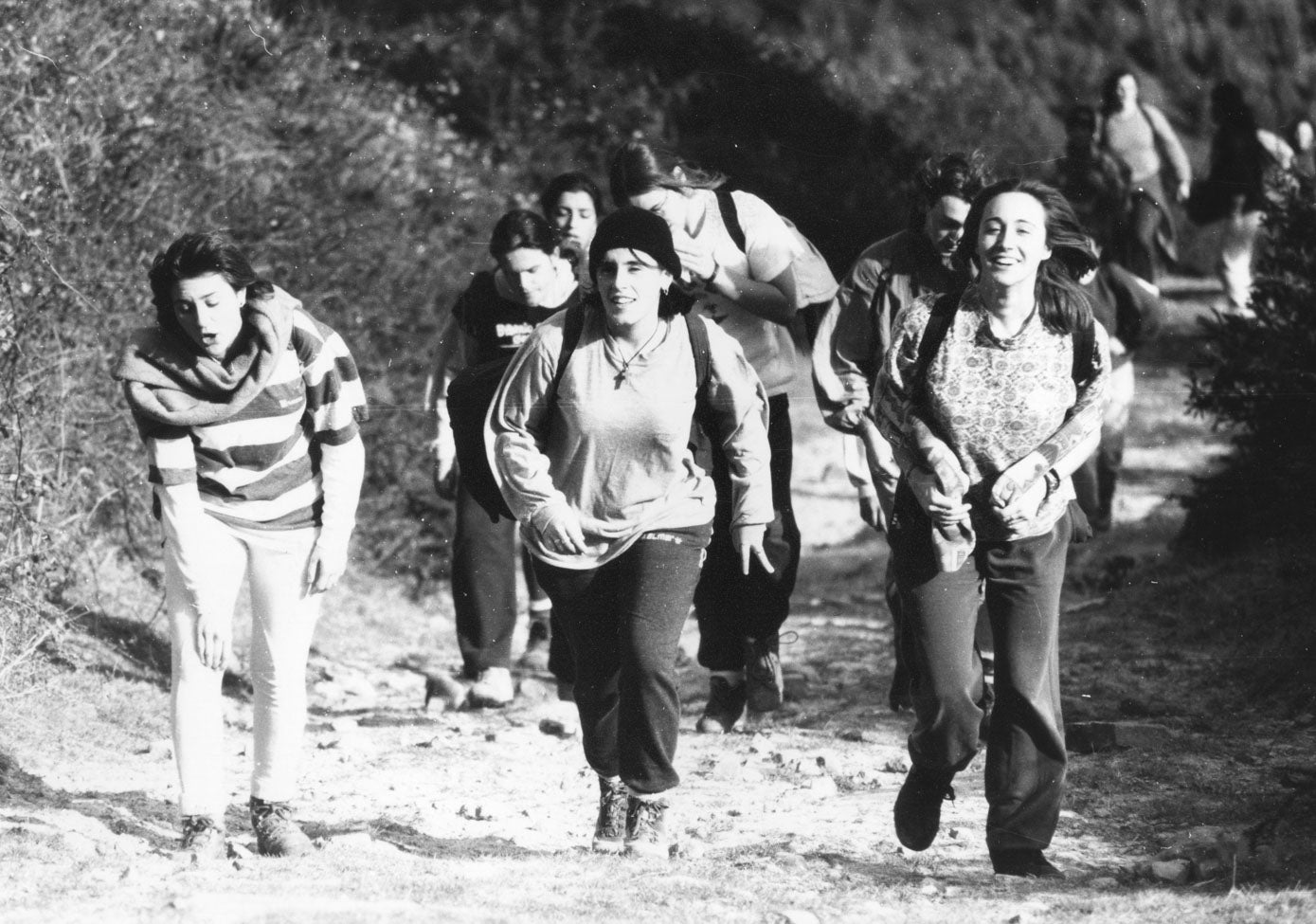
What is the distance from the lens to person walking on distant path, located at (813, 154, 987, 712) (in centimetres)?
675

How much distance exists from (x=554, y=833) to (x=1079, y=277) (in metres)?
2.41

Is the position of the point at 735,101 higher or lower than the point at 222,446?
higher

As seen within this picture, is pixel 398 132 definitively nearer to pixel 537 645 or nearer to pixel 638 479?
pixel 537 645

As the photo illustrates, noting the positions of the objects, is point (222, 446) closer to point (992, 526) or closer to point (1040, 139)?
point (992, 526)

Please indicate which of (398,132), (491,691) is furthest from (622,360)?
(398,132)

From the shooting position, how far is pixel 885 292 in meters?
6.81

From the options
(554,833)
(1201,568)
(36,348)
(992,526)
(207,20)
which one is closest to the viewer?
(992,526)

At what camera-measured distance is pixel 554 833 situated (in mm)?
6129

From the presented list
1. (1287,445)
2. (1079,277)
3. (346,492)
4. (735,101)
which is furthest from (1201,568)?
(735,101)

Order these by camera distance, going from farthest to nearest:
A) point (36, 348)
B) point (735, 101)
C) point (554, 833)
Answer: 1. point (735, 101)
2. point (36, 348)
3. point (554, 833)

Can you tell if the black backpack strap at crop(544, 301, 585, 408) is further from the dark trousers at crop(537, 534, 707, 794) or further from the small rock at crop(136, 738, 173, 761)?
the small rock at crop(136, 738, 173, 761)

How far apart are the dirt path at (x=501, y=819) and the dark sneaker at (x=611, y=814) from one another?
0.27 ft

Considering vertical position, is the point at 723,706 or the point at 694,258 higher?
the point at 694,258

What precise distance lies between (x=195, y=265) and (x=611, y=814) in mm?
1994
